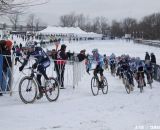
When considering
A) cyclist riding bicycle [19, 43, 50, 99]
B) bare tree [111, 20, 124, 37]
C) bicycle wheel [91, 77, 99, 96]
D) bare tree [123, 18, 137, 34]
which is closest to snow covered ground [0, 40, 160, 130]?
cyclist riding bicycle [19, 43, 50, 99]

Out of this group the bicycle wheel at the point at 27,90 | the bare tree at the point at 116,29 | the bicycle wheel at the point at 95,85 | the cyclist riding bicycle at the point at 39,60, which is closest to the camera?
the bicycle wheel at the point at 27,90

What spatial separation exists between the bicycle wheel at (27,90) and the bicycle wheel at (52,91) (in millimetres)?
531

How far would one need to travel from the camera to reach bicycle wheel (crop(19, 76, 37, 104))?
12.2m

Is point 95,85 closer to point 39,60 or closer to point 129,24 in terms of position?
point 39,60

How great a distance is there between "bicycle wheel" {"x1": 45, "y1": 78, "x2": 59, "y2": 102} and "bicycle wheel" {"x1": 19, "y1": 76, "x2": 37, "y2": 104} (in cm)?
53

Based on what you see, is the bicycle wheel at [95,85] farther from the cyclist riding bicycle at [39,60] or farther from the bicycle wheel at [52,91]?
the cyclist riding bicycle at [39,60]

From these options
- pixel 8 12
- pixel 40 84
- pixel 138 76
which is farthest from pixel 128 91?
pixel 8 12

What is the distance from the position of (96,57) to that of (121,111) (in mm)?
6046

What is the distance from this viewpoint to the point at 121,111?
37.6 ft

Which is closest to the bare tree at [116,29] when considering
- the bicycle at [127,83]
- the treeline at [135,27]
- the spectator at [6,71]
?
the treeline at [135,27]

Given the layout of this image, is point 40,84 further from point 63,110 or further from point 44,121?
point 44,121

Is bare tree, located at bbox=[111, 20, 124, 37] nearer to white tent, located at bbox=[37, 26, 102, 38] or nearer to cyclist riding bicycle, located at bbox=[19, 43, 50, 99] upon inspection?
white tent, located at bbox=[37, 26, 102, 38]

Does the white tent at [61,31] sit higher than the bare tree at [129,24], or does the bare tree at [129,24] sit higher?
the bare tree at [129,24]

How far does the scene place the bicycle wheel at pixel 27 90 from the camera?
12.2 m
